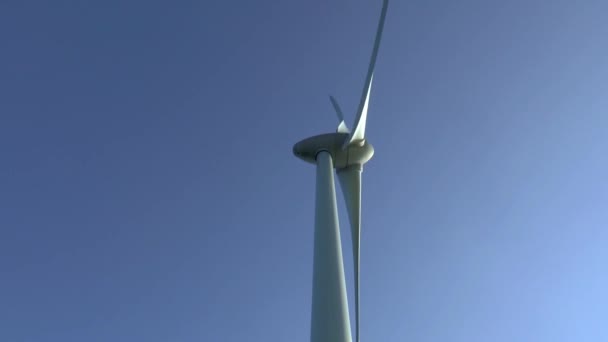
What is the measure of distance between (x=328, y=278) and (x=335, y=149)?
956cm

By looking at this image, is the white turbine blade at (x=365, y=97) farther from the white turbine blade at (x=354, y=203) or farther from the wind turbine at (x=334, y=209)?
the white turbine blade at (x=354, y=203)

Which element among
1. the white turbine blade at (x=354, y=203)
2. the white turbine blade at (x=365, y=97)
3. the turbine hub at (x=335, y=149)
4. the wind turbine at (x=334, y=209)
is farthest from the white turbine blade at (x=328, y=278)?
the turbine hub at (x=335, y=149)

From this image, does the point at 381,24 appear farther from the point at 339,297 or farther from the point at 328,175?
the point at 339,297

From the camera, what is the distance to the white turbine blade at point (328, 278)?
16219 millimetres

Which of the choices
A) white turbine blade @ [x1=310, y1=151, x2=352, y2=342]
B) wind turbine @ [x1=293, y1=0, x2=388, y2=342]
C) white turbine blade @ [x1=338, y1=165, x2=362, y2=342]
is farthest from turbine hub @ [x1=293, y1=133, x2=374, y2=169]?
white turbine blade @ [x1=310, y1=151, x2=352, y2=342]

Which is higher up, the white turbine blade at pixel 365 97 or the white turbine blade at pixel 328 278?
the white turbine blade at pixel 365 97

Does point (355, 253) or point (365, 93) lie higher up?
point (365, 93)

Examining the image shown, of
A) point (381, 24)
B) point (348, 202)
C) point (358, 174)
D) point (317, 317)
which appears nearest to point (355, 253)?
point (348, 202)

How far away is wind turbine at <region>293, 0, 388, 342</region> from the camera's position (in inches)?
651

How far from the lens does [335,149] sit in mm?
26344

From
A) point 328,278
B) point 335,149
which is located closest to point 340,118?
point 335,149

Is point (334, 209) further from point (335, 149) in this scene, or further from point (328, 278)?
point (335, 149)

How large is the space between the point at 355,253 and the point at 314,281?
5202 mm

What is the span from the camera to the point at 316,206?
69.9 ft
